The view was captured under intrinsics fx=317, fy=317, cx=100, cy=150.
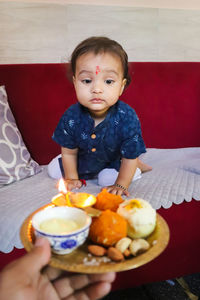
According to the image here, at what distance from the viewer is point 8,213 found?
44.4 inches

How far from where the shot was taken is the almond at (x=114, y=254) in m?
0.59

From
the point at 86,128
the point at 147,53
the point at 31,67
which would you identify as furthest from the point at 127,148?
the point at 147,53

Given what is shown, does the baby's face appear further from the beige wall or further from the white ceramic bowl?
the beige wall

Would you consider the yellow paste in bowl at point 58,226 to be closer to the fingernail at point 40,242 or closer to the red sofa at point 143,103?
the fingernail at point 40,242

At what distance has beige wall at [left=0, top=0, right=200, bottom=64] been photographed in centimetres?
199

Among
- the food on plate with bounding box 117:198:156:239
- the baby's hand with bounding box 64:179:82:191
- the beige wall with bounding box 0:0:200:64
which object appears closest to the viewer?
the food on plate with bounding box 117:198:156:239

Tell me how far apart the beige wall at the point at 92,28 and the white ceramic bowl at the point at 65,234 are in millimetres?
1587

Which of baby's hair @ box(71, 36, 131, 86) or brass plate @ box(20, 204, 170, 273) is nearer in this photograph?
brass plate @ box(20, 204, 170, 273)

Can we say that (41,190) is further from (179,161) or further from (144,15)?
(144,15)

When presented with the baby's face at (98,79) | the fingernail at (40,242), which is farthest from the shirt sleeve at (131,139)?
the fingernail at (40,242)

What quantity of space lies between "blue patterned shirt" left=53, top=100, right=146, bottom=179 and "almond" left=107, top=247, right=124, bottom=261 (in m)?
0.86

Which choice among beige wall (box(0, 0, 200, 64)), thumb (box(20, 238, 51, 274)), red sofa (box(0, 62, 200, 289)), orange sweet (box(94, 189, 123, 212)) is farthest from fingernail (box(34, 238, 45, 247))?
beige wall (box(0, 0, 200, 64))

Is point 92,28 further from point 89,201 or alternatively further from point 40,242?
point 40,242

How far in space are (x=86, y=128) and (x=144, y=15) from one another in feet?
3.75
